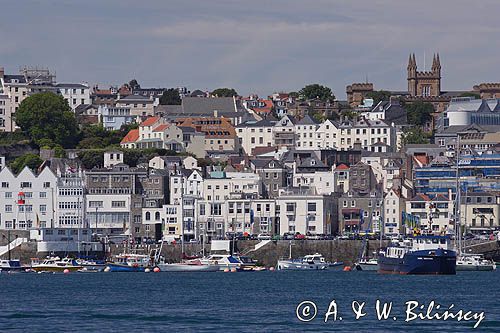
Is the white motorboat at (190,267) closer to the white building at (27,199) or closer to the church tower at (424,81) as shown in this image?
the white building at (27,199)

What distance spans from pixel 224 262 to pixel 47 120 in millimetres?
41070

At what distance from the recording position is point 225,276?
94188 mm

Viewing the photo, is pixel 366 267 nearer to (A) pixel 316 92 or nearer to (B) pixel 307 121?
(B) pixel 307 121

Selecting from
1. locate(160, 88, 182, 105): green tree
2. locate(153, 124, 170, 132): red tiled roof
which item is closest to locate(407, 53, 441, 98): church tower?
locate(160, 88, 182, 105): green tree

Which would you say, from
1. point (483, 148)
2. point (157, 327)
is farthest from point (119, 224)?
point (157, 327)

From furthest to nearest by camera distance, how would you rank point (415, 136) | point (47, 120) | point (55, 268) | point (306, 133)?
point (415, 136)
point (306, 133)
point (47, 120)
point (55, 268)

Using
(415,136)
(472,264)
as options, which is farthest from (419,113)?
(472,264)

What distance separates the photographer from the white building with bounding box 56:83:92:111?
160762 mm

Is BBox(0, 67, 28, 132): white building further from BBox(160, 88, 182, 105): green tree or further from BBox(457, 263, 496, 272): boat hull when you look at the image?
BBox(457, 263, 496, 272): boat hull

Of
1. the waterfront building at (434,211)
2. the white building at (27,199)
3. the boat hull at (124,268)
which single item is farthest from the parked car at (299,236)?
the white building at (27,199)

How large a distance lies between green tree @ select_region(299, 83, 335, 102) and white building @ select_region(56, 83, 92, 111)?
2407 centimetres

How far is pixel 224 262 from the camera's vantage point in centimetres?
10219

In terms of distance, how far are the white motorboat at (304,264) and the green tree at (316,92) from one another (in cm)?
7138

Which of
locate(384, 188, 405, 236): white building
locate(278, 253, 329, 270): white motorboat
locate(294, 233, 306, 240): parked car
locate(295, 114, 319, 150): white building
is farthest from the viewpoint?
locate(295, 114, 319, 150): white building
